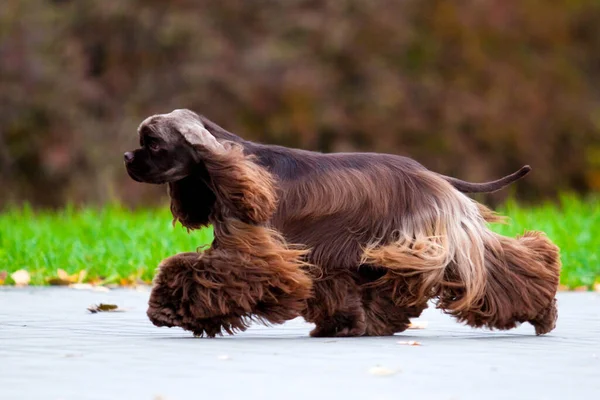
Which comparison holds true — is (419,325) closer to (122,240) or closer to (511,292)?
(511,292)

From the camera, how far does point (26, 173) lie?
1107 inches

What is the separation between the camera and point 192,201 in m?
6.74

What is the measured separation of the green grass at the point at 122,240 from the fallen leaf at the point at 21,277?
0.05 m

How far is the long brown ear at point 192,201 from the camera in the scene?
6699mm

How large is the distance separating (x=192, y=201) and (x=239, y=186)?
0.46m

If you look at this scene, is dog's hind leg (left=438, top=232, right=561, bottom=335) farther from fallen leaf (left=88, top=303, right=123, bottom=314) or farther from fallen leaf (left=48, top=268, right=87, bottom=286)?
fallen leaf (left=48, top=268, right=87, bottom=286)

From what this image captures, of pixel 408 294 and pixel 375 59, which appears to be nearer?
pixel 408 294

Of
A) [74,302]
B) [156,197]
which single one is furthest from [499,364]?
[156,197]

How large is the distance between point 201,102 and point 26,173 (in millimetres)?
4107

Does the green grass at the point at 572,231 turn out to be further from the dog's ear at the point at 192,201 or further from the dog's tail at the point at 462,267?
the dog's ear at the point at 192,201

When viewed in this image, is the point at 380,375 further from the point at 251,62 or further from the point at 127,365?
the point at 251,62

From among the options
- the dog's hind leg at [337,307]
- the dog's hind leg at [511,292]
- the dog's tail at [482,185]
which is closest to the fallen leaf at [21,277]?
the dog's hind leg at [337,307]

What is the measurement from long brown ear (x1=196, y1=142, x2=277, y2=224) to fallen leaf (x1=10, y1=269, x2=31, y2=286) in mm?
3382

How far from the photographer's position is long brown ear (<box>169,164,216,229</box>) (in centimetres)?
670
